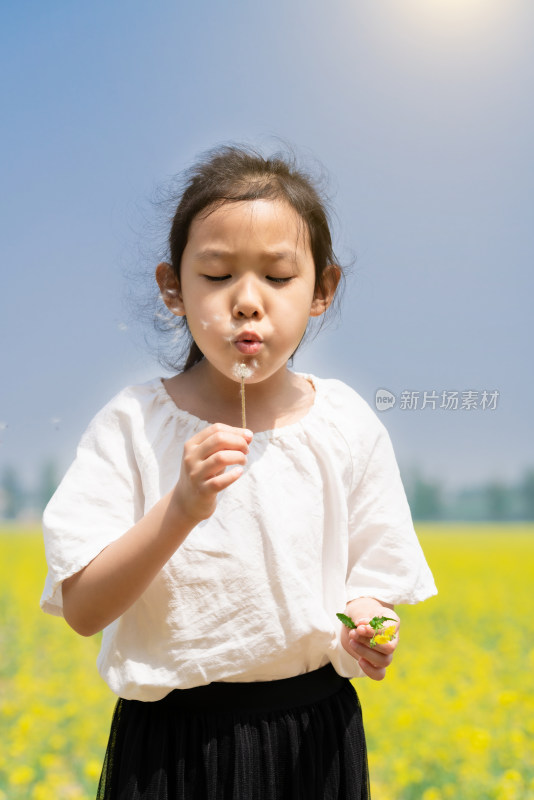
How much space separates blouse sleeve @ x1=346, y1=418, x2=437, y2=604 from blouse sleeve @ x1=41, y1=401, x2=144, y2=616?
0.41 meters

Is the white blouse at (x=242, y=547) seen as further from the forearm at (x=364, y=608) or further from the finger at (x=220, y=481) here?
the finger at (x=220, y=481)

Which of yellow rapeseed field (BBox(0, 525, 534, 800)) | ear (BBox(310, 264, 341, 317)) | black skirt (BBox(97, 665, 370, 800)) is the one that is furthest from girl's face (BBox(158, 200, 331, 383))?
yellow rapeseed field (BBox(0, 525, 534, 800))

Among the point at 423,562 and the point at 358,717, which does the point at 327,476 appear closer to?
the point at 423,562

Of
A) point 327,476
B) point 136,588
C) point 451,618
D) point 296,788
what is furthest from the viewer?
point 451,618

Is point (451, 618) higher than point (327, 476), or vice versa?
point (327, 476)

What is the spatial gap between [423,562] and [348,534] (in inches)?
6.9

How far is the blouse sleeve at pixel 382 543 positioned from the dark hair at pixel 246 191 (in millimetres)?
413

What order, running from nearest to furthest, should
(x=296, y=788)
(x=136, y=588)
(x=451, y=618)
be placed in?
1. (x=136, y=588)
2. (x=296, y=788)
3. (x=451, y=618)

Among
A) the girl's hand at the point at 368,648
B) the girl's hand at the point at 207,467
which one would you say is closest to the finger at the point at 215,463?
the girl's hand at the point at 207,467

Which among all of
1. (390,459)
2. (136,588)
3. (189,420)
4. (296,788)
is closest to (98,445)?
(189,420)

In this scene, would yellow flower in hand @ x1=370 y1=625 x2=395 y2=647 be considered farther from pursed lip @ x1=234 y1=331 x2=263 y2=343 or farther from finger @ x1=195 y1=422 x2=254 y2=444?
pursed lip @ x1=234 y1=331 x2=263 y2=343

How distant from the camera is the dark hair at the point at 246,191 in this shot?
1400 millimetres

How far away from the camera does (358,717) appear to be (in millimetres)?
1443

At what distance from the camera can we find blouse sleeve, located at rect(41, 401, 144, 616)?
125 cm
